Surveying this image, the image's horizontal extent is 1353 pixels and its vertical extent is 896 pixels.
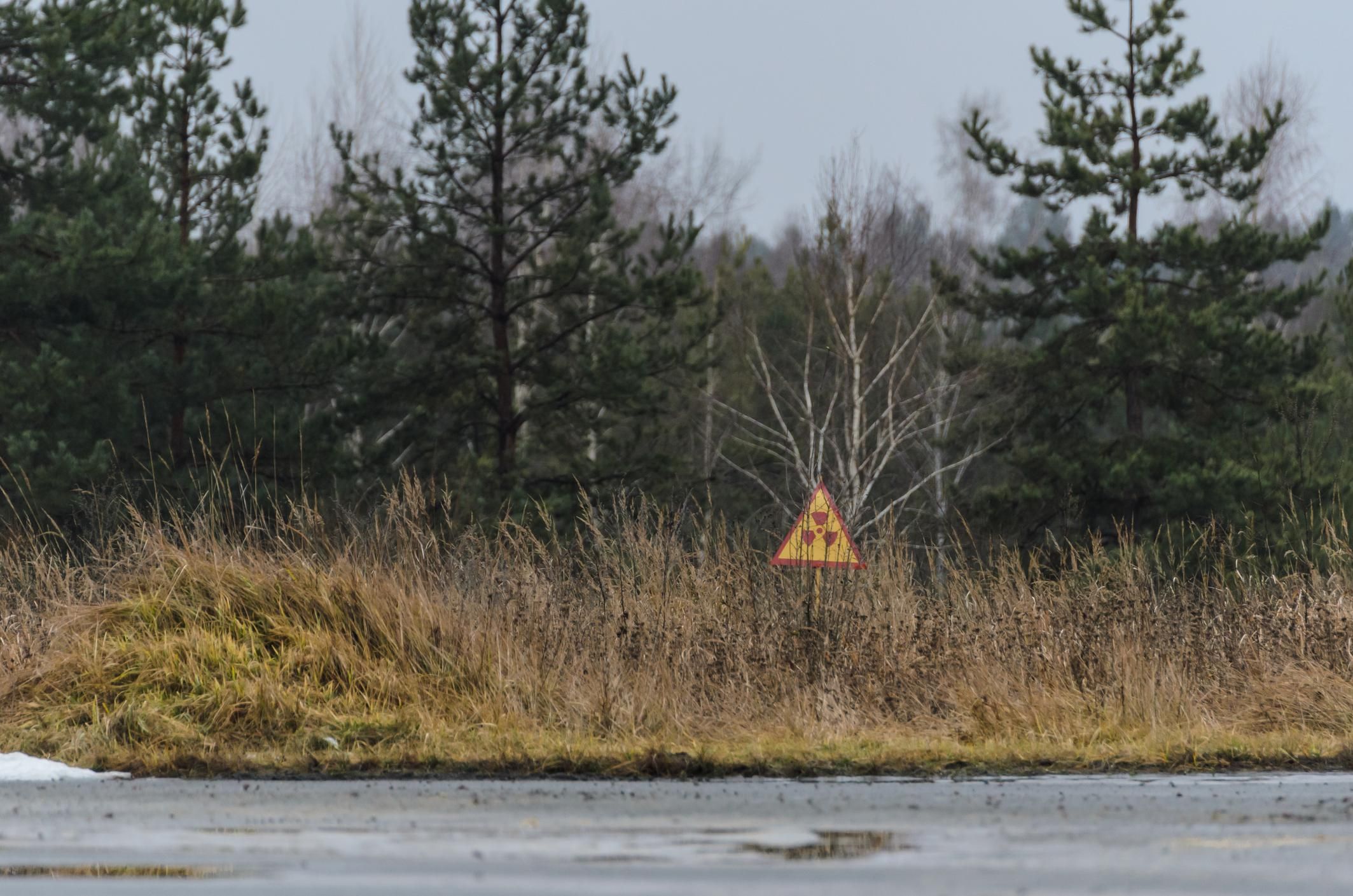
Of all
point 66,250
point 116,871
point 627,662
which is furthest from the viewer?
point 66,250

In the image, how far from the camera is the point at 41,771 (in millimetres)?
10500

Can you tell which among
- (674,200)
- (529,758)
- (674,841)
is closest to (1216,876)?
(674,841)

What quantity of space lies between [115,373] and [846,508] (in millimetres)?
12037

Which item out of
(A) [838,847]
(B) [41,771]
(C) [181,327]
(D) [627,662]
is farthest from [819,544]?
(C) [181,327]

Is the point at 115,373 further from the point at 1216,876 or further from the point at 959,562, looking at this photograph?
the point at 1216,876

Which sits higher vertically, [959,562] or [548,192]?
[548,192]

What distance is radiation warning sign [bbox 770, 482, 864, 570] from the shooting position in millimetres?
14000

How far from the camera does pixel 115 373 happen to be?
1106 inches

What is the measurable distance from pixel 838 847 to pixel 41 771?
537cm

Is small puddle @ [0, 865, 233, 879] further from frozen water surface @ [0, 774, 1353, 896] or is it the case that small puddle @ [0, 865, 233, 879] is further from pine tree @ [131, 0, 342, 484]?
pine tree @ [131, 0, 342, 484]

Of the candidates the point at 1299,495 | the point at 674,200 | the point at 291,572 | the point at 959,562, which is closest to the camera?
the point at 291,572

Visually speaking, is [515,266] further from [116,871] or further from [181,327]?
[116,871]

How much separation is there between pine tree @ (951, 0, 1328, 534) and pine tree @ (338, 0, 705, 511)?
6122 mm

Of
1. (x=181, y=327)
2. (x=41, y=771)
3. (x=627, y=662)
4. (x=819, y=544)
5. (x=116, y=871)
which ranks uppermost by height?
(x=181, y=327)
